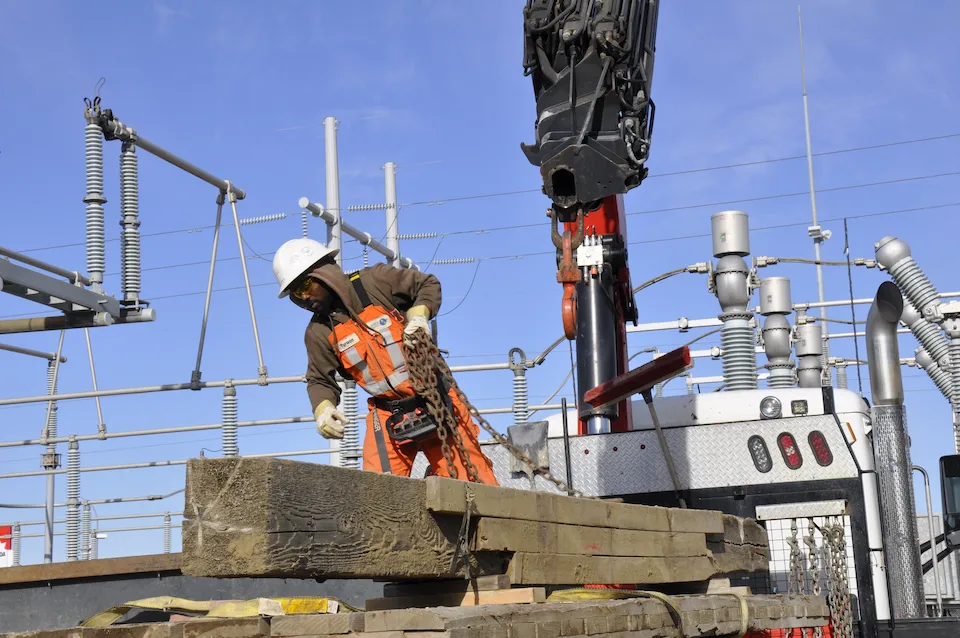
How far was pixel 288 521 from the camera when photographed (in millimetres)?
3104

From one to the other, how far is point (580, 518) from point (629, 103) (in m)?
4.96

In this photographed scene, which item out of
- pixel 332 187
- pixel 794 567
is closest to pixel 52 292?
pixel 332 187

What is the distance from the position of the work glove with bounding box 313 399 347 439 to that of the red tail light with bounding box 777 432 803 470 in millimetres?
3291

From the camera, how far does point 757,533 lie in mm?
5934

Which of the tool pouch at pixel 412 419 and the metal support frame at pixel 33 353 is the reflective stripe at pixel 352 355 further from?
the metal support frame at pixel 33 353

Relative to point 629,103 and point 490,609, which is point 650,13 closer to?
point 629,103

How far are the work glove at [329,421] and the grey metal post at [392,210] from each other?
1029 centimetres

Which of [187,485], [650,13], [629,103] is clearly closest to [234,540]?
[187,485]

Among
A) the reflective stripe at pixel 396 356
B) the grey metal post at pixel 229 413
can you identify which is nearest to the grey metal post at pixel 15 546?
the grey metal post at pixel 229 413

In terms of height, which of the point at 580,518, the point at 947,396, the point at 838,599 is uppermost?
the point at 947,396

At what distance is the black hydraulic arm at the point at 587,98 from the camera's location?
8.37 metres

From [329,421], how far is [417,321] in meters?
0.59

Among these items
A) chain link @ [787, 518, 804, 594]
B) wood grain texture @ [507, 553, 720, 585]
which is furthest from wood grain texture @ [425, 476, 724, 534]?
chain link @ [787, 518, 804, 594]

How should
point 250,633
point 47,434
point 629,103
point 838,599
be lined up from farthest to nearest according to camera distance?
point 47,434, point 629,103, point 838,599, point 250,633
